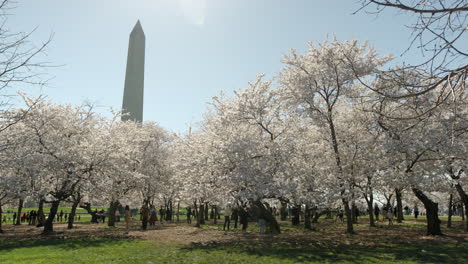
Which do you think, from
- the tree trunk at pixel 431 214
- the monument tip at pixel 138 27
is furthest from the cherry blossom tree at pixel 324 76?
the monument tip at pixel 138 27

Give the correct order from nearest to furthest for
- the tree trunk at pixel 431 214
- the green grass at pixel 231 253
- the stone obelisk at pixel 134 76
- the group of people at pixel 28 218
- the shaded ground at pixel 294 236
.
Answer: the green grass at pixel 231 253 → the shaded ground at pixel 294 236 → the tree trunk at pixel 431 214 → the group of people at pixel 28 218 → the stone obelisk at pixel 134 76

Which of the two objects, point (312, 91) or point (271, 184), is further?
point (312, 91)

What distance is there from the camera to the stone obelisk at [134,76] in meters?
54.0

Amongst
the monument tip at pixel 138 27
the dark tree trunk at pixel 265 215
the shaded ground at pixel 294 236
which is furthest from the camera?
the monument tip at pixel 138 27

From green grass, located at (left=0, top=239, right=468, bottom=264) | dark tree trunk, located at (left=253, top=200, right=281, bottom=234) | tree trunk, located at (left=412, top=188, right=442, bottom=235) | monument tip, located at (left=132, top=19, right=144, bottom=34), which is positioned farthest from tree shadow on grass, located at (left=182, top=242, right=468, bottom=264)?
monument tip, located at (left=132, top=19, right=144, bottom=34)

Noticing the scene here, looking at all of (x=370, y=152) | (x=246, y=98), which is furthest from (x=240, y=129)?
(x=370, y=152)

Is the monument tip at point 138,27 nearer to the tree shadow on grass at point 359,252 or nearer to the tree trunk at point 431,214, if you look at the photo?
the tree shadow on grass at point 359,252

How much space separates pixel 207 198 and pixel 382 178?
32.3 feet

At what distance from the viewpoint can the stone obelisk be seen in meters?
54.0

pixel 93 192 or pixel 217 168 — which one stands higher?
pixel 217 168

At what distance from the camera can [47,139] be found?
19.9m

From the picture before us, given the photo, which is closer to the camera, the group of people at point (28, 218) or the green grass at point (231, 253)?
the green grass at point (231, 253)

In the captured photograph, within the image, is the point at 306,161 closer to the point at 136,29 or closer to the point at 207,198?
the point at 207,198

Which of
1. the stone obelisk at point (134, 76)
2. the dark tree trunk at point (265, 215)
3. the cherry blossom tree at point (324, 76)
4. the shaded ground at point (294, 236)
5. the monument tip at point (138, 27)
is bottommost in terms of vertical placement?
the shaded ground at point (294, 236)
